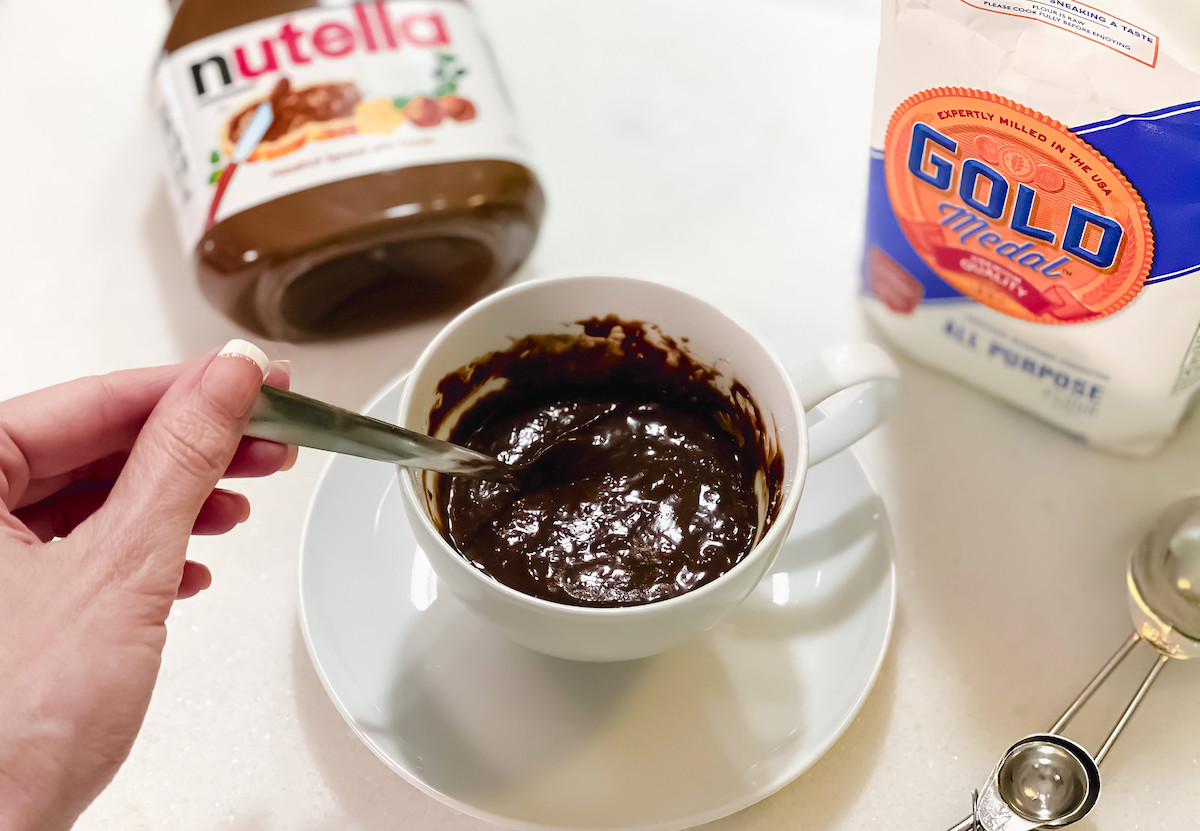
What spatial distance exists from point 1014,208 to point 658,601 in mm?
436

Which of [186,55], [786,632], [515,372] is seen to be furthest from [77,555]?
[186,55]

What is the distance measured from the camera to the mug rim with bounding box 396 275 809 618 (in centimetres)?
62

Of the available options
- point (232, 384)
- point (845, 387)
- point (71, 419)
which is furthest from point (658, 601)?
point (71, 419)

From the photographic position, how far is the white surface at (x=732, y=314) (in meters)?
0.79

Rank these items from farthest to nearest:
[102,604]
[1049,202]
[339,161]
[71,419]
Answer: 1. [339,161]
2. [1049,202]
3. [71,419]
4. [102,604]

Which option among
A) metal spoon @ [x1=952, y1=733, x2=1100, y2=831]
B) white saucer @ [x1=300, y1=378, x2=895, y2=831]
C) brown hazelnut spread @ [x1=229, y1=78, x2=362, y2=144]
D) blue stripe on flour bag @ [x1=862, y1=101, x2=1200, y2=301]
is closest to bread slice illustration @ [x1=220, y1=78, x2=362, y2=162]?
brown hazelnut spread @ [x1=229, y1=78, x2=362, y2=144]

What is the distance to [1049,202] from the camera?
795mm

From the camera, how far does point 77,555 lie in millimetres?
573

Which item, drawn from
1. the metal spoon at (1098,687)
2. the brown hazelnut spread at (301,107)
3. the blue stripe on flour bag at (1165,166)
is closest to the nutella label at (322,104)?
the brown hazelnut spread at (301,107)

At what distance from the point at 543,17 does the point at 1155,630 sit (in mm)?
1020

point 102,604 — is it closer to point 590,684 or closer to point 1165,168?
point 590,684

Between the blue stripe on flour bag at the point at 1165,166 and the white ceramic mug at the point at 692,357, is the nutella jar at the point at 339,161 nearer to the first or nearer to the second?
the white ceramic mug at the point at 692,357

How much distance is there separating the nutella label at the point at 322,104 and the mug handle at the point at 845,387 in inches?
15.6

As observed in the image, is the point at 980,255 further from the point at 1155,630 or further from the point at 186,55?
the point at 186,55
